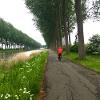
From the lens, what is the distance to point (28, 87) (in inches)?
442

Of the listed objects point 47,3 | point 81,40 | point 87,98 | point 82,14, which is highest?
point 47,3

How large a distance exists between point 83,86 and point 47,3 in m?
46.6

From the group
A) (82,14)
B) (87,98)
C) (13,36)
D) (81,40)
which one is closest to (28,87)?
(87,98)

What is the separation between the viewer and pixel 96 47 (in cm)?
5034

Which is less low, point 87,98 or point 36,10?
point 36,10

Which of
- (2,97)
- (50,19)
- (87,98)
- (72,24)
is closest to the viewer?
(2,97)

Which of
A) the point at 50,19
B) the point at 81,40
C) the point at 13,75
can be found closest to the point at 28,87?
the point at 13,75

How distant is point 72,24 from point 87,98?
69.7 meters

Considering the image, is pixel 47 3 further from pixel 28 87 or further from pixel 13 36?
pixel 13 36

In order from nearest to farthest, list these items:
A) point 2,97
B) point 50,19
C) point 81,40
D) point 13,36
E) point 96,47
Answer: point 2,97
point 81,40
point 96,47
point 50,19
point 13,36

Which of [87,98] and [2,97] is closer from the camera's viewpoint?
[2,97]

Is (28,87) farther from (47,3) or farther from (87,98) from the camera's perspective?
(47,3)

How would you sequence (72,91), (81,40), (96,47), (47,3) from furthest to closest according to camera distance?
(47,3) → (96,47) → (81,40) → (72,91)

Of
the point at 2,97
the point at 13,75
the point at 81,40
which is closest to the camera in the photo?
the point at 2,97
